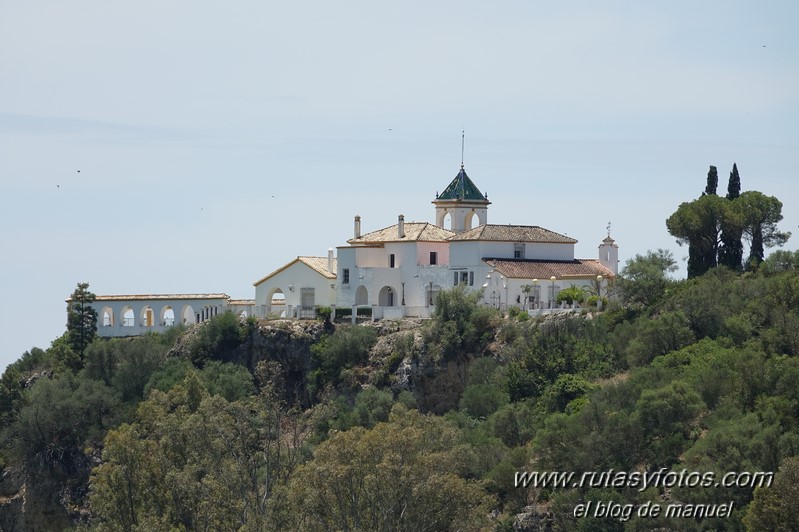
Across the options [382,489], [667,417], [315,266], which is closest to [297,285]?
[315,266]

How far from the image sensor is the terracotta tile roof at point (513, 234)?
87625 mm

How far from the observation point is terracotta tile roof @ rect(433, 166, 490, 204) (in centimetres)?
9275

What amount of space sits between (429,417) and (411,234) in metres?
19.9

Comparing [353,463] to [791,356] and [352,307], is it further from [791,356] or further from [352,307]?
[352,307]

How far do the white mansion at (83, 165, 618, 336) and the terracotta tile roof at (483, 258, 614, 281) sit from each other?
0.14ft

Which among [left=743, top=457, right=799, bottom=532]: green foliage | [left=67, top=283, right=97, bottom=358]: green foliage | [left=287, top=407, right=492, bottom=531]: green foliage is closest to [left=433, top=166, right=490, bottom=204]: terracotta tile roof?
[left=67, top=283, right=97, bottom=358]: green foliage

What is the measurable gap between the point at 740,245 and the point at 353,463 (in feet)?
90.2

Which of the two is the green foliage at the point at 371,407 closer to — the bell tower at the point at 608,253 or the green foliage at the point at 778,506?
the bell tower at the point at 608,253

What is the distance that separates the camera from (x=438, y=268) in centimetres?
8812

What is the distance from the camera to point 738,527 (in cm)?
6200

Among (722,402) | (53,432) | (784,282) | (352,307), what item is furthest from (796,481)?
(53,432)

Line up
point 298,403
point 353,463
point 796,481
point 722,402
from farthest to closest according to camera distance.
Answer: point 298,403
point 722,402
point 353,463
point 796,481

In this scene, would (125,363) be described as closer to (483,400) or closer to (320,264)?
(320,264)

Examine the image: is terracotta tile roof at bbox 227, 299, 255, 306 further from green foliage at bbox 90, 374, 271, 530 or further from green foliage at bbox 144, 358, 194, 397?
green foliage at bbox 90, 374, 271, 530
